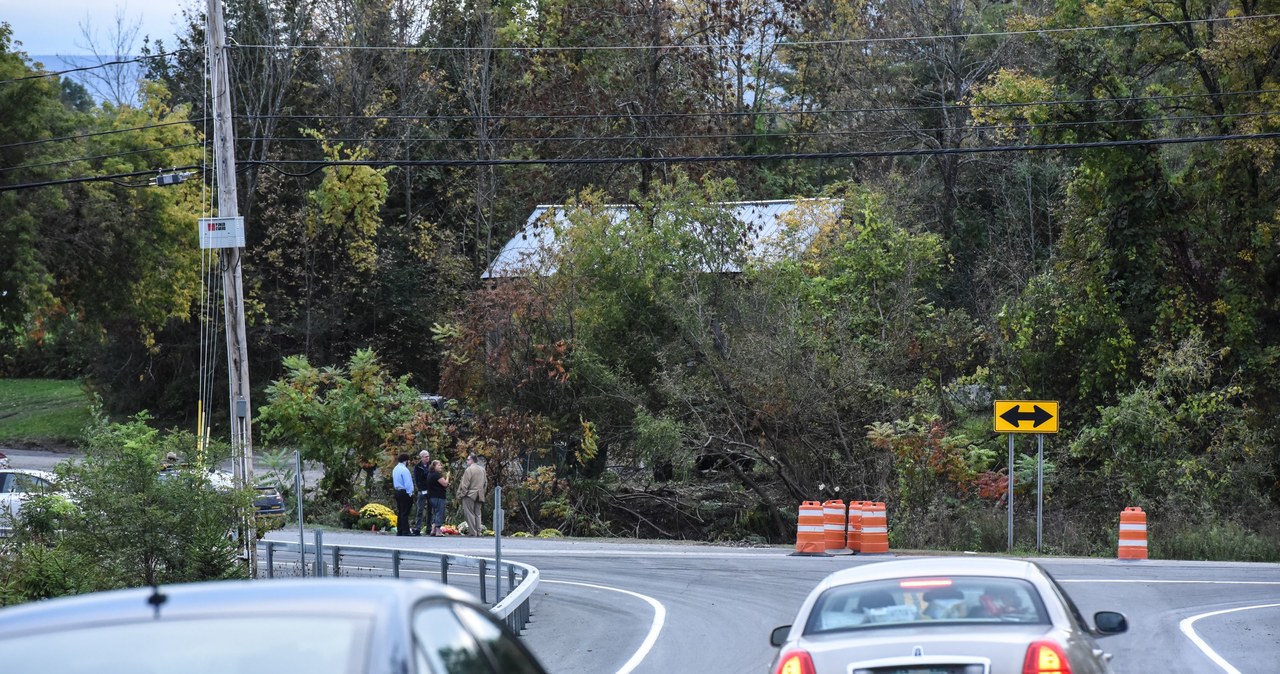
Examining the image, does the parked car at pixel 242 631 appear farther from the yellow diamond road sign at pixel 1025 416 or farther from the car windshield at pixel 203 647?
the yellow diamond road sign at pixel 1025 416

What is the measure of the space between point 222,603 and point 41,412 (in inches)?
2375

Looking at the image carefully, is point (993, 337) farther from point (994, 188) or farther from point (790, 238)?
point (994, 188)

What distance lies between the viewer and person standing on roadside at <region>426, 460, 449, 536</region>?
30487mm

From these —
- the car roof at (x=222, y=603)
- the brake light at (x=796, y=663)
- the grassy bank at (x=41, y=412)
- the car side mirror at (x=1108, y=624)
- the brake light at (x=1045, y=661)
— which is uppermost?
the car roof at (x=222, y=603)

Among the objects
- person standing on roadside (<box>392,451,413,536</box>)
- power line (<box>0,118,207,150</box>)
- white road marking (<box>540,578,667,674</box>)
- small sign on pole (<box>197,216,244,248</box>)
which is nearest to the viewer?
white road marking (<box>540,578,667,674</box>)

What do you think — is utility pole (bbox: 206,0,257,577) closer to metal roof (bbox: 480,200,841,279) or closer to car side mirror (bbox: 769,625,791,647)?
metal roof (bbox: 480,200,841,279)

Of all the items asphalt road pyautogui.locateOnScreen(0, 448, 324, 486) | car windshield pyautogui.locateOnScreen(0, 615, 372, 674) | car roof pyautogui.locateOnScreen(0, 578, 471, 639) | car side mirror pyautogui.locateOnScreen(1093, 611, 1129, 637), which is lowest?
asphalt road pyautogui.locateOnScreen(0, 448, 324, 486)

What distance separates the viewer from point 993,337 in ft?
121

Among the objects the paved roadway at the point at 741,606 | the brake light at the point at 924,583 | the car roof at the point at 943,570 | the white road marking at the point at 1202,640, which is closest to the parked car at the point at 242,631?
the brake light at the point at 924,583

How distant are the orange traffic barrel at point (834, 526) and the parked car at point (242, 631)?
21.8 meters

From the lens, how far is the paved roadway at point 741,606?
14539 mm

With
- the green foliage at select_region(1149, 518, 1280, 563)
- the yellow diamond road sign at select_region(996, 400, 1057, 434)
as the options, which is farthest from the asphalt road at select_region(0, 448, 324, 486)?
the green foliage at select_region(1149, 518, 1280, 563)

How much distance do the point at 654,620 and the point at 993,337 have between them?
69.8 feet

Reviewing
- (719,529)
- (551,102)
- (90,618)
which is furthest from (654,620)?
(551,102)
